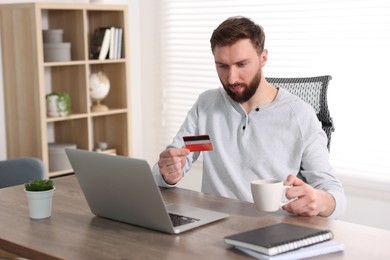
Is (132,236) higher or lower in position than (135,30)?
lower

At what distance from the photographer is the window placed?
3.94 m

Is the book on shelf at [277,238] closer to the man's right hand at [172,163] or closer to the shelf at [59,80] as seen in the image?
the man's right hand at [172,163]

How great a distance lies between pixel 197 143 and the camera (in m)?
2.19

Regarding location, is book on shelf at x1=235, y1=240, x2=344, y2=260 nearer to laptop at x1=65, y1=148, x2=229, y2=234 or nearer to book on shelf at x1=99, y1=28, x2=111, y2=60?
laptop at x1=65, y1=148, x2=229, y2=234

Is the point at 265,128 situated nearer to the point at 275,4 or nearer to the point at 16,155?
the point at 275,4

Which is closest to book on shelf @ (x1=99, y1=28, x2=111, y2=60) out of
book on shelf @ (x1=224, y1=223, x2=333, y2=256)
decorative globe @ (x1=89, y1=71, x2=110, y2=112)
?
decorative globe @ (x1=89, y1=71, x2=110, y2=112)

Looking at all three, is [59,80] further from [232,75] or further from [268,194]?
[268,194]

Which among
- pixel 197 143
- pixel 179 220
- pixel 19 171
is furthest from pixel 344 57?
pixel 179 220

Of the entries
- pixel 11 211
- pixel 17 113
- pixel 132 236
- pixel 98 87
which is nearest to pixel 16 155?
pixel 17 113

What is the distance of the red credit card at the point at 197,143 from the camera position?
7.11 feet

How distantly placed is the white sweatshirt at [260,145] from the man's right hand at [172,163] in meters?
0.07

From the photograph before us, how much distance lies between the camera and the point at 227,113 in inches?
105

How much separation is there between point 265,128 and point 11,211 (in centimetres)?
96

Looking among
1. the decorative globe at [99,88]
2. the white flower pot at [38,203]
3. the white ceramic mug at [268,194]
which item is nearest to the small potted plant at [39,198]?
the white flower pot at [38,203]
